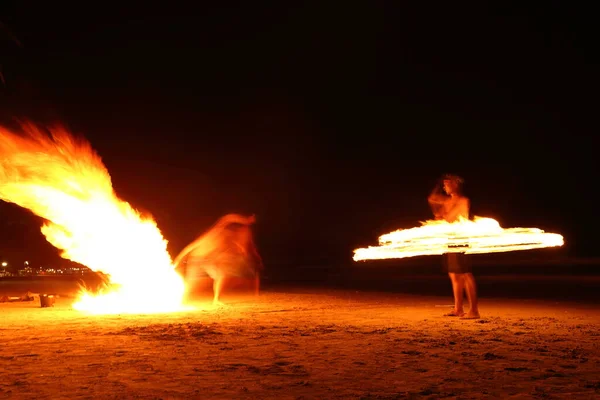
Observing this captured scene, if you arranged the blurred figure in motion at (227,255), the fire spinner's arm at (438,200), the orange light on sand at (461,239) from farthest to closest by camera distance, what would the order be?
the blurred figure in motion at (227,255) → the fire spinner's arm at (438,200) → the orange light on sand at (461,239)

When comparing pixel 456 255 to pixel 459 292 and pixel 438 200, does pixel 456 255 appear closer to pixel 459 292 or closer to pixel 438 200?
pixel 459 292

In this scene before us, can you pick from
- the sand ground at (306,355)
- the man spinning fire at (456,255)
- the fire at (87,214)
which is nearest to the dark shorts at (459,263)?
the man spinning fire at (456,255)

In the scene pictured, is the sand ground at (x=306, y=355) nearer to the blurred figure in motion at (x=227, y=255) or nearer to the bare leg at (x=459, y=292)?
the bare leg at (x=459, y=292)

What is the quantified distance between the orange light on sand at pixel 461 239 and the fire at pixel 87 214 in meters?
4.24

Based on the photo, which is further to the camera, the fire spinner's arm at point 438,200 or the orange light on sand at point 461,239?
the fire spinner's arm at point 438,200

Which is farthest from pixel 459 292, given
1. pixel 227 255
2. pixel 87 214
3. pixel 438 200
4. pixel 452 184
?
pixel 87 214

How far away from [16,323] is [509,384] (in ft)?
26.4

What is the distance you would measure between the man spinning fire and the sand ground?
374mm

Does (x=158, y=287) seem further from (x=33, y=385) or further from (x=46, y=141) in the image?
(x=33, y=385)

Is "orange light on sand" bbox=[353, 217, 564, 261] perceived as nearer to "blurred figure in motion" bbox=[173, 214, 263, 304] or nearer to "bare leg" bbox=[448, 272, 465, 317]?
"bare leg" bbox=[448, 272, 465, 317]

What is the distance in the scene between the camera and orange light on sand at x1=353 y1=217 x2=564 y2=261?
10992 mm

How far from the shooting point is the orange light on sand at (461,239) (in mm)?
10992

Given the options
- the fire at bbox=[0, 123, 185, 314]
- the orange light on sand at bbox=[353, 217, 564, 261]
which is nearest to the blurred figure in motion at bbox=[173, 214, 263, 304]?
the fire at bbox=[0, 123, 185, 314]

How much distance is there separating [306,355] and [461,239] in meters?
4.63
